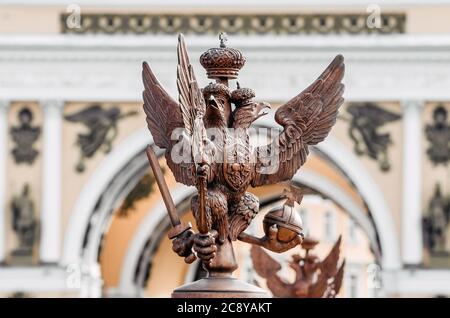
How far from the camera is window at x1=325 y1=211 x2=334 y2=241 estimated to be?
179ft

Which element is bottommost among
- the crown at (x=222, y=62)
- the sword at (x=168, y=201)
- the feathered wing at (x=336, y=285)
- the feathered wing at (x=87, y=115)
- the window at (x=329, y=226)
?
the sword at (x=168, y=201)

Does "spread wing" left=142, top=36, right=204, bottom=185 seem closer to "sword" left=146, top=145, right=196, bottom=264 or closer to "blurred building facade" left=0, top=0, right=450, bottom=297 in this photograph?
"sword" left=146, top=145, right=196, bottom=264

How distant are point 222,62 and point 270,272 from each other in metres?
9.08

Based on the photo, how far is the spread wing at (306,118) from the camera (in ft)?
21.1

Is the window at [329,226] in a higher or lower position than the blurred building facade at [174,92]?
higher

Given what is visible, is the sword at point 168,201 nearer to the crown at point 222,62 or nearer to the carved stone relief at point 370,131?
the crown at point 222,62

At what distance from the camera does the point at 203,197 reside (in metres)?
5.89

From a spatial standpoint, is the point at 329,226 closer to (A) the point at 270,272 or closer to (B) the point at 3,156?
(B) the point at 3,156

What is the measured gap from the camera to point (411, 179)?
29031 millimetres

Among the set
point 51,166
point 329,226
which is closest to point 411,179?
point 51,166

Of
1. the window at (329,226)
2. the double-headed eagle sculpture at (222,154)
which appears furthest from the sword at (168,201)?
the window at (329,226)

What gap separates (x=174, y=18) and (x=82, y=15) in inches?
49.7

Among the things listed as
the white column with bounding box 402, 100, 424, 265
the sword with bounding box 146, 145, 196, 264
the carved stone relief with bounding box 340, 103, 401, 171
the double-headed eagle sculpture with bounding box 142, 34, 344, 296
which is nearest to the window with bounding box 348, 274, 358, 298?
the white column with bounding box 402, 100, 424, 265
